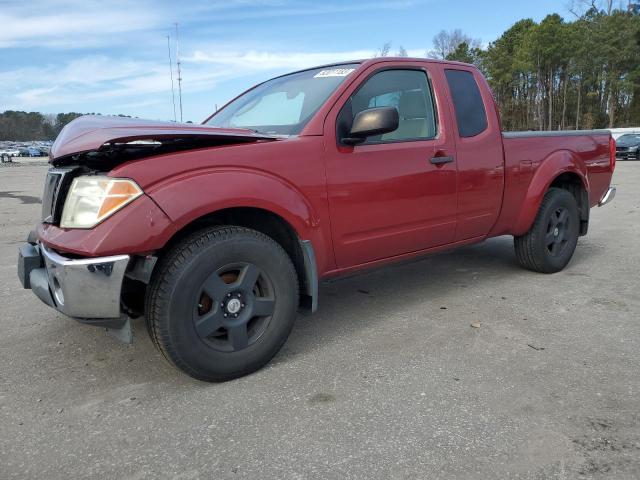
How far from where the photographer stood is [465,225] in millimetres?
3918

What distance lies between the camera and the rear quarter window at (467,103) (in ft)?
12.7

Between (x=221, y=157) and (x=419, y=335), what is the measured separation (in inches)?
68.7

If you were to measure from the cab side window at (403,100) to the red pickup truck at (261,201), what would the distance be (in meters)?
0.01

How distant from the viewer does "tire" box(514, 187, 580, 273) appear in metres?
4.56

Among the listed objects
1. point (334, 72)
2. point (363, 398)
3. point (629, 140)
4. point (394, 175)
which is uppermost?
point (334, 72)

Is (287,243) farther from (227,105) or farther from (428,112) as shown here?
(227,105)

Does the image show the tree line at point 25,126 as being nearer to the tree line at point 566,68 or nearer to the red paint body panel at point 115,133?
the tree line at point 566,68

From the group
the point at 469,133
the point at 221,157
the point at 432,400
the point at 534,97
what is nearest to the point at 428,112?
the point at 469,133

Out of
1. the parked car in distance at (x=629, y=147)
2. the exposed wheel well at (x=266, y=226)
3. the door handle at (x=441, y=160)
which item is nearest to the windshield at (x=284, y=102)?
the exposed wheel well at (x=266, y=226)

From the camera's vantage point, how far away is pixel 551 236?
185 inches

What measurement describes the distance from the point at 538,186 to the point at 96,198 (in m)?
3.58

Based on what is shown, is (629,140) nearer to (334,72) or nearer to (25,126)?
(334,72)

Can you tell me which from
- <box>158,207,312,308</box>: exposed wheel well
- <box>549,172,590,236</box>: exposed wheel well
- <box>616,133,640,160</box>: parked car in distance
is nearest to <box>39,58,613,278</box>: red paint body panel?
<box>158,207,312,308</box>: exposed wheel well

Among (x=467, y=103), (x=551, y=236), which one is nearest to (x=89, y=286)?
(x=467, y=103)
